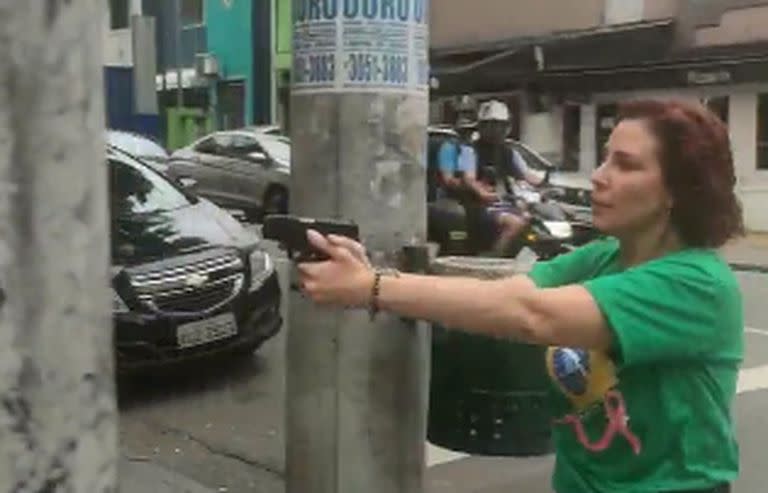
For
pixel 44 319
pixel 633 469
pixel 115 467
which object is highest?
pixel 44 319

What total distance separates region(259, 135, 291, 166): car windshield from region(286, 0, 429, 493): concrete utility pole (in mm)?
15103

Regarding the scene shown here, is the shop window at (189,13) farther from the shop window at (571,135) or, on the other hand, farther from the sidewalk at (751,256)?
the sidewalk at (751,256)

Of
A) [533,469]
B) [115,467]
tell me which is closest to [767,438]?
[533,469]

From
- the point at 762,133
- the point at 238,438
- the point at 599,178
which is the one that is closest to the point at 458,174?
the point at 238,438

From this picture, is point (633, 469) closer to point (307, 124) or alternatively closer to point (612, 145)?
point (612, 145)

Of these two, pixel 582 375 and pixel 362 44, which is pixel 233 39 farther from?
pixel 582 375

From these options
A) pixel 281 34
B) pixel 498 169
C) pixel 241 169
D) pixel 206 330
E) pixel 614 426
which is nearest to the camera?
pixel 614 426

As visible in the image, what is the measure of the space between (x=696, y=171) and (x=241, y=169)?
1758cm

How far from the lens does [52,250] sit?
145 centimetres

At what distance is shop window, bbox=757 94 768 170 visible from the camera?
809 inches

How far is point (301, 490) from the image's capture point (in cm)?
399

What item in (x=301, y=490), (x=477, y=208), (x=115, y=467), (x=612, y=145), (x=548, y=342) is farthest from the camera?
(x=477, y=208)

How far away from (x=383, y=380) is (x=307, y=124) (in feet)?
2.69

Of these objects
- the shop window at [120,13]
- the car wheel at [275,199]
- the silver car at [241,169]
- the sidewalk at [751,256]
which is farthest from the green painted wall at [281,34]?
the sidewalk at [751,256]
